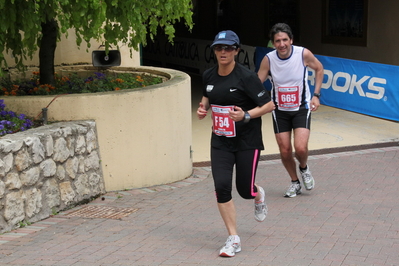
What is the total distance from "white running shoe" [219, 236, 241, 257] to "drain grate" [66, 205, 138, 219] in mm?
1624

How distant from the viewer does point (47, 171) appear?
6.53 meters

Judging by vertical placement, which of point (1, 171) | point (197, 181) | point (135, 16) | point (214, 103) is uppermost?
point (135, 16)

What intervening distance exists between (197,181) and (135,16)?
2.23 meters

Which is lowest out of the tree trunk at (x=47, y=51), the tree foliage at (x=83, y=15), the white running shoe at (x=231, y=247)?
the white running shoe at (x=231, y=247)

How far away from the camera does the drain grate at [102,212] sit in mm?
6664

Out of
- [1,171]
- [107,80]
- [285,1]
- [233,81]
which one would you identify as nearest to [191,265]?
[233,81]

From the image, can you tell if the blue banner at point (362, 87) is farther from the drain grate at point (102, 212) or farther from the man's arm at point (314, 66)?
the drain grate at point (102, 212)

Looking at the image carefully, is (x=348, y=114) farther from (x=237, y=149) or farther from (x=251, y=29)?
(x=251, y=29)

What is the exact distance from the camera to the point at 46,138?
6520 millimetres

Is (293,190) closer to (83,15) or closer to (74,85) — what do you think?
(83,15)

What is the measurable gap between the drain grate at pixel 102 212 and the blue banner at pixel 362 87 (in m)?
6.45

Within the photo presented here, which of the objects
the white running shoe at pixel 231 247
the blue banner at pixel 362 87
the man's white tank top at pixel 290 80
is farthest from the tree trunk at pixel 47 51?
the blue banner at pixel 362 87

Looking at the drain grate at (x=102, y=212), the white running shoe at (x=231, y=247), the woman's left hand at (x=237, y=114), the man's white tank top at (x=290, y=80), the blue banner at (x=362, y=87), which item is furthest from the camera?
the blue banner at (x=362, y=87)

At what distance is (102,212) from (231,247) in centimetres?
197
